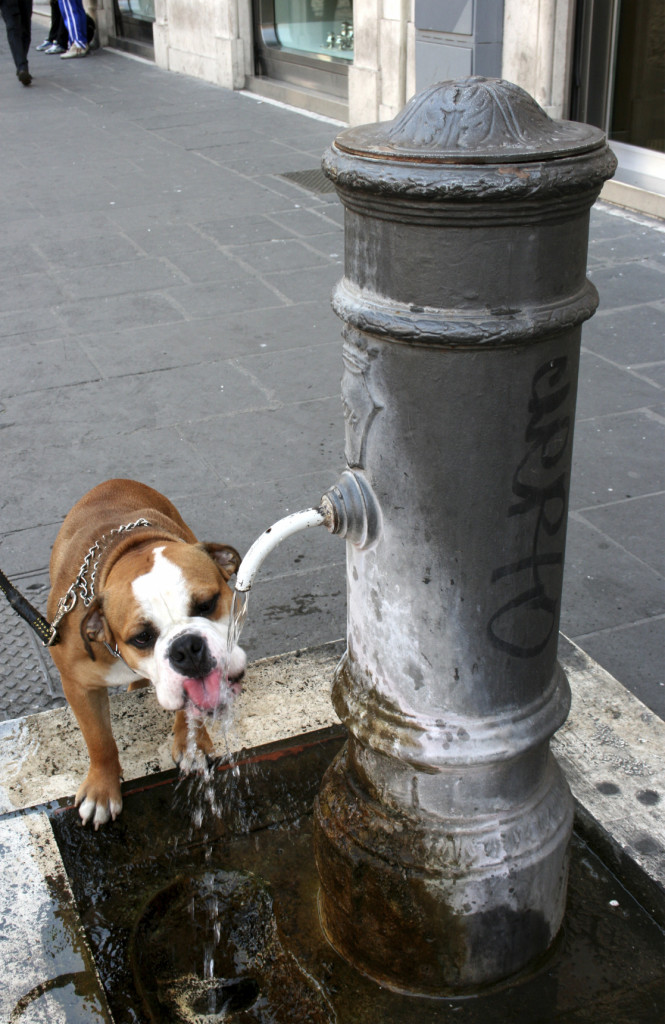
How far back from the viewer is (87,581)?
8.86 feet

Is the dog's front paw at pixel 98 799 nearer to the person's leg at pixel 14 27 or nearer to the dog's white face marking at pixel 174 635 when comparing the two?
the dog's white face marking at pixel 174 635

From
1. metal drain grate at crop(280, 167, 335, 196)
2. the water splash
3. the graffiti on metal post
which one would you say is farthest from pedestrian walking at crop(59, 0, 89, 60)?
the graffiti on metal post

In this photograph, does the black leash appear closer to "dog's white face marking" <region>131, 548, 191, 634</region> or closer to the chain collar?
the chain collar

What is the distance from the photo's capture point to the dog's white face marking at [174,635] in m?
2.34

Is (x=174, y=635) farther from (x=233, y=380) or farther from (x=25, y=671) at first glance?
(x=233, y=380)

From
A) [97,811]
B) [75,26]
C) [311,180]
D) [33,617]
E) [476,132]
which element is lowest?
[97,811]

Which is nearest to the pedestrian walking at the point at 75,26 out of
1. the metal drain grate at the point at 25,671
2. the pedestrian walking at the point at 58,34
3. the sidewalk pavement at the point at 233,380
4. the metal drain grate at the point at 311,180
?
the pedestrian walking at the point at 58,34

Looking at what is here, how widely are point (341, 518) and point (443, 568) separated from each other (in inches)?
8.1

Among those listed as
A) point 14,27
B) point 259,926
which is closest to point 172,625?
point 259,926

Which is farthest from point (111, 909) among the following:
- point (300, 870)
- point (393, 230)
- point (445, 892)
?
point (393, 230)

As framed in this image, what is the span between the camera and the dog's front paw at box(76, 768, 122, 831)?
2523 mm

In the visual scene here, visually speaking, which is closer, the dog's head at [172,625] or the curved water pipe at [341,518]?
the curved water pipe at [341,518]

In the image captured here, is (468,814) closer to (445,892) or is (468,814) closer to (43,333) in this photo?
(445,892)

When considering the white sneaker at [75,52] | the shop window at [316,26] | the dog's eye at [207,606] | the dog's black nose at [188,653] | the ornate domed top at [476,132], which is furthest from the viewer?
the white sneaker at [75,52]
